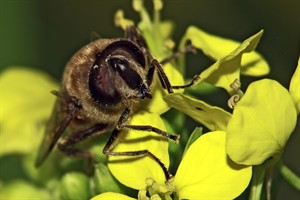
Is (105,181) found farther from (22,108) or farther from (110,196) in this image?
(22,108)

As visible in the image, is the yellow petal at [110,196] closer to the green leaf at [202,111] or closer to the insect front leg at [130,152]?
the insect front leg at [130,152]

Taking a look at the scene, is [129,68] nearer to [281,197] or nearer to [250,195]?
[250,195]

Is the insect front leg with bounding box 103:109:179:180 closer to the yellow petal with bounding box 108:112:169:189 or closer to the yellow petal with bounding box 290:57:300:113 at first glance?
the yellow petal with bounding box 108:112:169:189

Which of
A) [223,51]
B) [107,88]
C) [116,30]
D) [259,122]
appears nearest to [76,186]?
[107,88]

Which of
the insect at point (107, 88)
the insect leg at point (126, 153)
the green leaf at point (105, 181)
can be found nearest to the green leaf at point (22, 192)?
the insect at point (107, 88)

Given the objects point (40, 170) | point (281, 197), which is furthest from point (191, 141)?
point (281, 197)

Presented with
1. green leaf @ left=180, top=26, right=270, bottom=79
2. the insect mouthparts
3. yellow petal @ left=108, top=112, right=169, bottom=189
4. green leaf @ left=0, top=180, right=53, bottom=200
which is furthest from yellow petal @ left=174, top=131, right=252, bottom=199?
green leaf @ left=0, top=180, right=53, bottom=200
